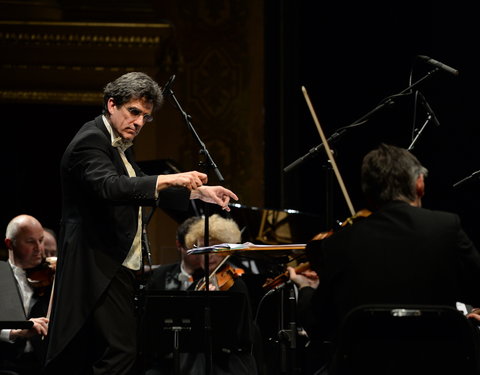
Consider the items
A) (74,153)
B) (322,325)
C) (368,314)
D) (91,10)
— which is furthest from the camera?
(91,10)

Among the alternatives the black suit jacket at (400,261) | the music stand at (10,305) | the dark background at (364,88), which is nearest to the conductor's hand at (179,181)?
the black suit jacket at (400,261)

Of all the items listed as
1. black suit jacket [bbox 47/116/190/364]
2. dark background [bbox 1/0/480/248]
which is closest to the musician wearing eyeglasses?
black suit jacket [bbox 47/116/190/364]

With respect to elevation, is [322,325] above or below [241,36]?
below

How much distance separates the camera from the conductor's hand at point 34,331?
376cm

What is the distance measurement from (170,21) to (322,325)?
463cm

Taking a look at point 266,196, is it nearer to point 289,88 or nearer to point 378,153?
point 289,88

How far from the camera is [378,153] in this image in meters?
2.55

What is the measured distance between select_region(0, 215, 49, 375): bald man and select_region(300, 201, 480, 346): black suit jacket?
160cm

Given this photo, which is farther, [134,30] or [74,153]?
[134,30]

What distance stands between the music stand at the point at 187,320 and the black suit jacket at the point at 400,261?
1.24m

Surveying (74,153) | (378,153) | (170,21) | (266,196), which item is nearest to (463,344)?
(378,153)

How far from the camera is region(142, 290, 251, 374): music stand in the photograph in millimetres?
3645

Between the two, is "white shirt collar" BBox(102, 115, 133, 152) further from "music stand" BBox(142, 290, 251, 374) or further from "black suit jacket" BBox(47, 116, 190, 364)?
"music stand" BBox(142, 290, 251, 374)

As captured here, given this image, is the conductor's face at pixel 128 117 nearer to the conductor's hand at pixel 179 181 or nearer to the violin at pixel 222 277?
the conductor's hand at pixel 179 181
